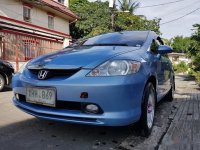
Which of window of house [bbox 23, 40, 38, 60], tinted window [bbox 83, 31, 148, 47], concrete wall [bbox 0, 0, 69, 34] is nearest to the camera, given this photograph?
tinted window [bbox 83, 31, 148, 47]

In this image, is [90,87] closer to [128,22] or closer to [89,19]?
[89,19]

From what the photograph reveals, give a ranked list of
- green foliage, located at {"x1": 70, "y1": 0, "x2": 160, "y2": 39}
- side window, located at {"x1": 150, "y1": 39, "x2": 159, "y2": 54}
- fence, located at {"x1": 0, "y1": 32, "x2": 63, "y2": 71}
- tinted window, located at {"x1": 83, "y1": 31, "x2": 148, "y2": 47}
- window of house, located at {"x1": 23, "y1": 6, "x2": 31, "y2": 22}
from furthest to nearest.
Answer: green foliage, located at {"x1": 70, "y1": 0, "x2": 160, "y2": 39} → window of house, located at {"x1": 23, "y1": 6, "x2": 31, "y2": 22} → fence, located at {"x1": 0, "y1": 32, "x2": 63, "y2": 71} → side window, located at {"x1": 150, "y1": 39, "x2": 159, "y2": 54} → tinted window, located at {"x1": 83, "y1": 31, "x2": 148, "y2": 47}

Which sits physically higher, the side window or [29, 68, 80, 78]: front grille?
the side window

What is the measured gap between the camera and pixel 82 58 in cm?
339

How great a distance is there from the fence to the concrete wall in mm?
2636

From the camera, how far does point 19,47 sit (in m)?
15.7

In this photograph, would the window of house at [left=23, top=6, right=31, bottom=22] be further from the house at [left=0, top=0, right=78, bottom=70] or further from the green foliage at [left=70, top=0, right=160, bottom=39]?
the green foliage at [left=70, top=0, right=160, bottom=39]

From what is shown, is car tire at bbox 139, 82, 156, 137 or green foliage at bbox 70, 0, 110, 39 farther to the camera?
green foliage at bbox 70, 0, 110, 39

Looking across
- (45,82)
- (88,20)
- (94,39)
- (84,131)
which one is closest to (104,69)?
(45,82)

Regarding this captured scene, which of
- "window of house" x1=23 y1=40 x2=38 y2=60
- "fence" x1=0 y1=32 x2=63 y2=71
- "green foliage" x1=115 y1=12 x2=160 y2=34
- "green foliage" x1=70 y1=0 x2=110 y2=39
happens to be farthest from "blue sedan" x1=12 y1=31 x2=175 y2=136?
"green foliage" x1=115 y1=12 x2=160 y2=34

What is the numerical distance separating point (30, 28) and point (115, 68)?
18.3 meters

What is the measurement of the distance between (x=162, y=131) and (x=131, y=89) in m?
1.09

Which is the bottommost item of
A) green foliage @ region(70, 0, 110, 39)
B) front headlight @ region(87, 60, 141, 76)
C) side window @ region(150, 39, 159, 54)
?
front headlight @ region(87, 60, 141, 76)

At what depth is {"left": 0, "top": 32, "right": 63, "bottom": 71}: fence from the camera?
14070 millimetres
